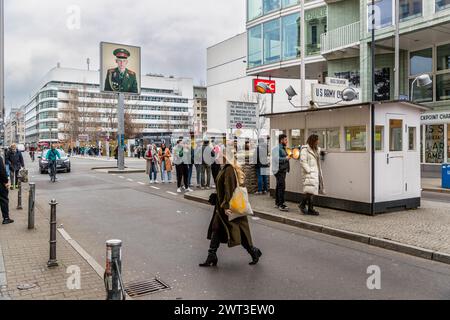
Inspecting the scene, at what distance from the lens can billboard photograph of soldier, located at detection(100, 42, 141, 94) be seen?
83.5ft

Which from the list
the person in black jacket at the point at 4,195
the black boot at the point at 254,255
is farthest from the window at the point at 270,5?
the black boot at the point at 254,255

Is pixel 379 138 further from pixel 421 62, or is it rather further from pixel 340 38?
pixel 340 38

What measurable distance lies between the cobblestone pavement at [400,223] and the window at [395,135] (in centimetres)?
156

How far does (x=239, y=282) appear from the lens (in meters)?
5.13

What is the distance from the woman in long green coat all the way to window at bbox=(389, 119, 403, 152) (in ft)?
17.5

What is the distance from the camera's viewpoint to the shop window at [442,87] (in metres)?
21.2

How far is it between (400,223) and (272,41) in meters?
23.2

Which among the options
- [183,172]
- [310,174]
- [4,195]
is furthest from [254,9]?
[4,195]

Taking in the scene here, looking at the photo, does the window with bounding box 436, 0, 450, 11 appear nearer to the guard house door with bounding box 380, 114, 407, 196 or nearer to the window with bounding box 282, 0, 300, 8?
the window with bounding box 282, 0, 300, 8

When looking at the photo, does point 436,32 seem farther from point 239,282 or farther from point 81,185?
point 239,282

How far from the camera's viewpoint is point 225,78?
255ft

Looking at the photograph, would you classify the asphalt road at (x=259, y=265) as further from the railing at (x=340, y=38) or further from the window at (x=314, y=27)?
the window at (x=314, y=27)

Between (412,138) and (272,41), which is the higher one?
(272,41)
